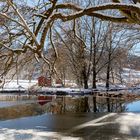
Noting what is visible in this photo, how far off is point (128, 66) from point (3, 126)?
21628 mm

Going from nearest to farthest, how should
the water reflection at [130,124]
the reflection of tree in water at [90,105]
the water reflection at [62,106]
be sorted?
the water reflection at [130,124] → the water reflection at [62,106] → the reflection of tree in water at [90,105]

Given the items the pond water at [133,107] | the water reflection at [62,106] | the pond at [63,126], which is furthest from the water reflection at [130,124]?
the water reflection at [62,106]

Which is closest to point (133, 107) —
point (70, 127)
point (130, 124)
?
point (130, 124)

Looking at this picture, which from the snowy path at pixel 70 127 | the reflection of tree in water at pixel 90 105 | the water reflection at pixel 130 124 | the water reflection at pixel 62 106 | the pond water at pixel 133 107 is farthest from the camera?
the pond water at pixel 133 107

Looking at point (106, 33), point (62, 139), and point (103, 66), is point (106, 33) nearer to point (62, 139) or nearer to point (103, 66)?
point (103, 66)

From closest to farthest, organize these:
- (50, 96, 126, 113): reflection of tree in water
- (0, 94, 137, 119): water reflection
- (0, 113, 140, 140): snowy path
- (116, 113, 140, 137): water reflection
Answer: (0, 113, 140, 140): snowy path, (116, 113, 140, 137): water reflection, (0, 94, 137, 119): water reflection, (50, 96, 126, 113): reflection of tree in water

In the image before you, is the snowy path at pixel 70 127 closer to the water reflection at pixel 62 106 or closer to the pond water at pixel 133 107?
the water reflection at pixel 62 106

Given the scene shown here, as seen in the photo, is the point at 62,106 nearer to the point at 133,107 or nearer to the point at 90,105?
the point at 90,105

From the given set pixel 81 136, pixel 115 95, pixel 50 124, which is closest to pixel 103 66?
pixel 115 95

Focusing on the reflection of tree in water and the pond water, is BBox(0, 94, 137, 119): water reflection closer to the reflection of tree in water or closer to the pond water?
the reflection of tree in water

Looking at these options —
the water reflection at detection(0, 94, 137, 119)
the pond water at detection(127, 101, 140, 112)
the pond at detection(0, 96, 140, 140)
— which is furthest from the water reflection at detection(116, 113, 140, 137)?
the water reflection at detection(0, 94, 137, 119)

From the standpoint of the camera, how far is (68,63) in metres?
34.2

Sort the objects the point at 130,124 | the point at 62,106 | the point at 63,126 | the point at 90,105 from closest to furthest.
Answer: the point at 63,126 < the point at 130,124 < the point at 62,106 < the point at 90,105

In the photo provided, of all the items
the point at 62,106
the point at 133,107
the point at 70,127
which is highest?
the point at 62,106
